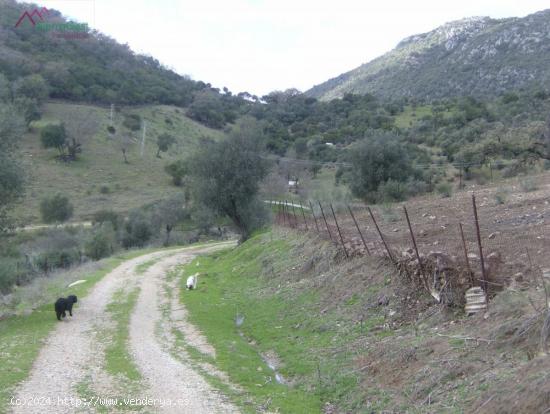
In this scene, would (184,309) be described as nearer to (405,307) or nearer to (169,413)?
(405,307)

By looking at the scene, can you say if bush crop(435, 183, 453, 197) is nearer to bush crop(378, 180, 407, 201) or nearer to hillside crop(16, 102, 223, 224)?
bush crop(378, 180, 407, 201)

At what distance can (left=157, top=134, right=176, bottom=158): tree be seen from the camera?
84562 millimetres

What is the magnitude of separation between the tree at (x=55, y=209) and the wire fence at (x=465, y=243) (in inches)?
1583

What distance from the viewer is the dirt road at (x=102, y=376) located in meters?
8.60

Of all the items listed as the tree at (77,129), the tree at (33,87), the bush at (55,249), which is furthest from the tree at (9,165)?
the tree at (33,87)

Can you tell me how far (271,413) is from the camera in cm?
830

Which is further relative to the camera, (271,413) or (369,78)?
(369,78)

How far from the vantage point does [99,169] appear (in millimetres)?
72312

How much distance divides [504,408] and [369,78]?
11738 cm

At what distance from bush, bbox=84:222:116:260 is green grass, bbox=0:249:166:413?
27920 mm

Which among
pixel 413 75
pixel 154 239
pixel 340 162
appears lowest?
pixel 154 239

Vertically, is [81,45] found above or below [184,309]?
above

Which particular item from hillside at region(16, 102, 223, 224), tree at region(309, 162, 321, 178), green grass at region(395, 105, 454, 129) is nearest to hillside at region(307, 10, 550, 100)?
green grass at region(395, 105, 454, 129)

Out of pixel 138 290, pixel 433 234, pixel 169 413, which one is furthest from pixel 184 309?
pixel 169 413
